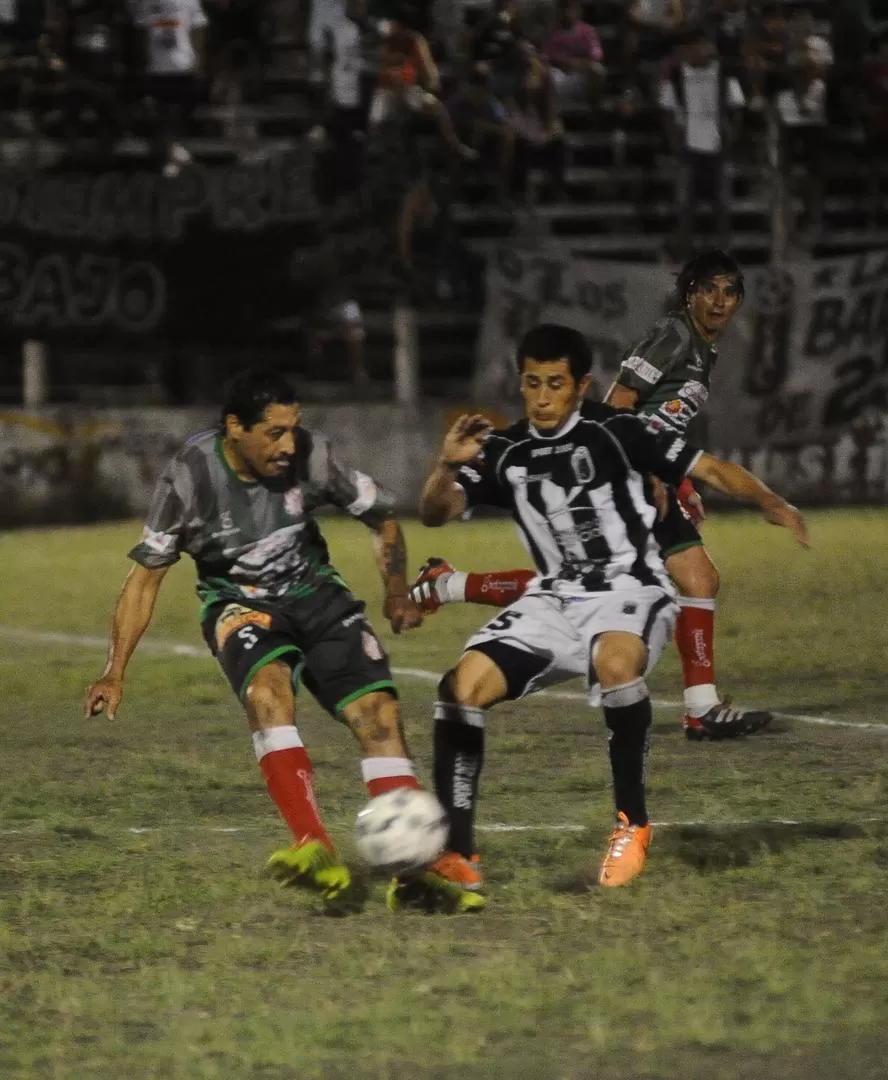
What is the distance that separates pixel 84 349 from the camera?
21.8 m

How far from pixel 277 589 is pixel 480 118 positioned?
15.9 m

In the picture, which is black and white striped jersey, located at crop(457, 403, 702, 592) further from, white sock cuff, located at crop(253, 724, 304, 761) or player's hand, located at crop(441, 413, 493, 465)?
white sock cuff, located at crop(253, 724, 304, 761)

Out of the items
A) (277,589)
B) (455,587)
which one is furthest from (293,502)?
(455,587)

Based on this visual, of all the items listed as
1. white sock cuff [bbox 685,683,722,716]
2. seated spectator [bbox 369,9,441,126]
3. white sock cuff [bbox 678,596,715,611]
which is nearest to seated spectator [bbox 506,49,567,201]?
seated spectator [bbox 369,9,441,126]

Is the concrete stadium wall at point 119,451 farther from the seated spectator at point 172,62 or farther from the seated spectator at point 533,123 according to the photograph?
the seated spectator at point 533,123

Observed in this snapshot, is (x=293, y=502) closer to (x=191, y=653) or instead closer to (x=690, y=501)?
(x=690, y=501)

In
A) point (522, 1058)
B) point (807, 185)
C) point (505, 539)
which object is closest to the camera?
point (522, 1058)

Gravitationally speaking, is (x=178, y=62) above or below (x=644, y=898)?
above

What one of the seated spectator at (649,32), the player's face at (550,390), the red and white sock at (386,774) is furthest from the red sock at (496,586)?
the seated spectator at (649,32)

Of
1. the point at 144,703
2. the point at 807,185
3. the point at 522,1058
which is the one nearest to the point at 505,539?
the point at 807,185

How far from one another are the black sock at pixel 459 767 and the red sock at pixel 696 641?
9.97 feet

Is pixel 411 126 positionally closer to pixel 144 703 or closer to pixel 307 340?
pixel 307 340

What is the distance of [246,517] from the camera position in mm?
6340

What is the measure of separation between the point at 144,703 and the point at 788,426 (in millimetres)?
12222
